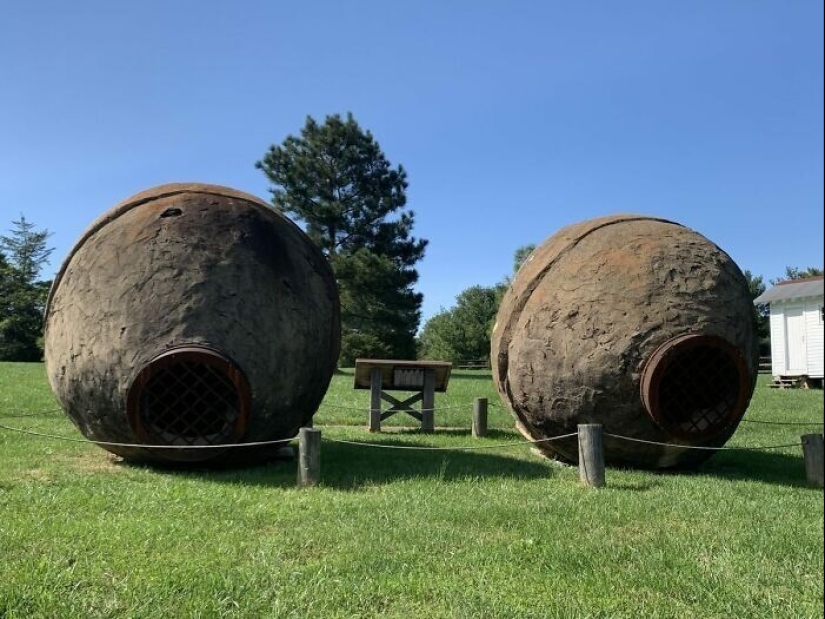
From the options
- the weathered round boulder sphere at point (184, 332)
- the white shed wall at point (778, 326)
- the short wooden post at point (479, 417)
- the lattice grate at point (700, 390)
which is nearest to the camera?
the white shed wall at point (778, 326)

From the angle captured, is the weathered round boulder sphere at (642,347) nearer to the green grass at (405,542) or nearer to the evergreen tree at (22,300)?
the green grass at (405,542)

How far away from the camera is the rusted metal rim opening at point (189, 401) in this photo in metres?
7.13

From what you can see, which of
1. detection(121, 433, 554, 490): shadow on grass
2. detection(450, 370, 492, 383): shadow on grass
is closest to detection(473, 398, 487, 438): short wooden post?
detection(121, 433, 554, 490): shadow on grass

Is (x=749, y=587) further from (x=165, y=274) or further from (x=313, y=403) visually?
(x=165, y=274)

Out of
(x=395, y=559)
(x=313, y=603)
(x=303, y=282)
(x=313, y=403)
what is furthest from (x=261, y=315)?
(x=313, y=603)

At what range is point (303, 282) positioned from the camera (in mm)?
8133

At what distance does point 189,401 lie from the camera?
7.88 metres

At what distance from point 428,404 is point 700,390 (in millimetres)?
6272

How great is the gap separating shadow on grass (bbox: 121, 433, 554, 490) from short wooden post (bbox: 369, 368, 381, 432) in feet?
10.8

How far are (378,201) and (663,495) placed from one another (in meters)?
29.0

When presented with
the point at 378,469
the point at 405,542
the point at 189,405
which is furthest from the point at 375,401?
the point at 405,542

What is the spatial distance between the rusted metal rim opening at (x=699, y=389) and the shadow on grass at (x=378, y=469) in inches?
58.3

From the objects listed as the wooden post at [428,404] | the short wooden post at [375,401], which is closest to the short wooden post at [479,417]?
the wooden post at [428,404]

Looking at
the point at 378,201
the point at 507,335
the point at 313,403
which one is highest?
the point at 378,201
